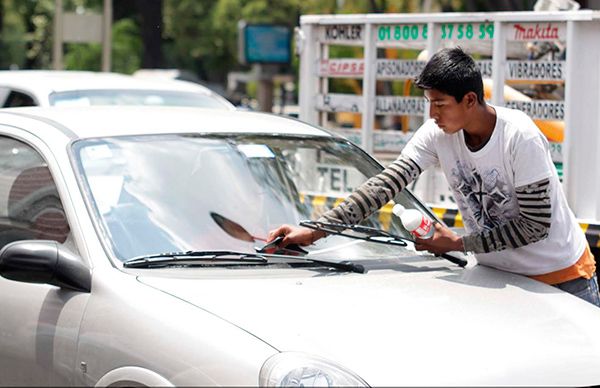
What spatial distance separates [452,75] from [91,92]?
17.9 feet

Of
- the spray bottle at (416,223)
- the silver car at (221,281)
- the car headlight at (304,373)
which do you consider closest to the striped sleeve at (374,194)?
the silver car at (221,281)

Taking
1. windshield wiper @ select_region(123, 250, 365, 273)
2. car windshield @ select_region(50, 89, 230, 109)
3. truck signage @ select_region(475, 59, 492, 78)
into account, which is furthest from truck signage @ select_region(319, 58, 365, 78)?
windshield wiper @ select_region(123, 250, 365, 273)

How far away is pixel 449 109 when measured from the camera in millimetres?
4367

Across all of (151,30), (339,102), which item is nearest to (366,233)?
(339,102)

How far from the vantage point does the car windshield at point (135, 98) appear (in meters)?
9.09

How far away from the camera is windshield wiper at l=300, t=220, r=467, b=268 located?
4.58 m

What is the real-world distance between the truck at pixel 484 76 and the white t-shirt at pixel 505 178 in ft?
1.96

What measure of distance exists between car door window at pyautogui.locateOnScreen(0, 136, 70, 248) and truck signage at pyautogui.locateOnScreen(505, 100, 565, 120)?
3275 mm

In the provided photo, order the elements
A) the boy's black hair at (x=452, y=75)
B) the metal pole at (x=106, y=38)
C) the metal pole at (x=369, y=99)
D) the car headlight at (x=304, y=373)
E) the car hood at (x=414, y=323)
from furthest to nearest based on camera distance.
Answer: the metal pole at (x=106, y=38) → the metal pole at (x=369, y=99) → the boy's black hair at (x=452, y=75) → the car hood at (x=414, y=323) → the car headlight at (x=304, y=373)

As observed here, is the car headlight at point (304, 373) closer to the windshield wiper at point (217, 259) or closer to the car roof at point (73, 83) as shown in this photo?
the windshield wiper at point (217, 259)

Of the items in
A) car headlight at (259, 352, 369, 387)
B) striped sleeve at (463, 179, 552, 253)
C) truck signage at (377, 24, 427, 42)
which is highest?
truck signage at (377, 24, 427, 42)

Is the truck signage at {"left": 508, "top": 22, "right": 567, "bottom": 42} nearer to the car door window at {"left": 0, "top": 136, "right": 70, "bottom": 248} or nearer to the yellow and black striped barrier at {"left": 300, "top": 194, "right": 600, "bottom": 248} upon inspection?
the yellow and black striped barrier at {"left": 300, "top": 194, "right": 600, "bottom": 248}

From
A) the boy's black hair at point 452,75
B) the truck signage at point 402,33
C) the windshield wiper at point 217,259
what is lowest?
the windshield wiper at point 217,259

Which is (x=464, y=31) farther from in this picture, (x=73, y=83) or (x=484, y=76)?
(x=73, y=83)
